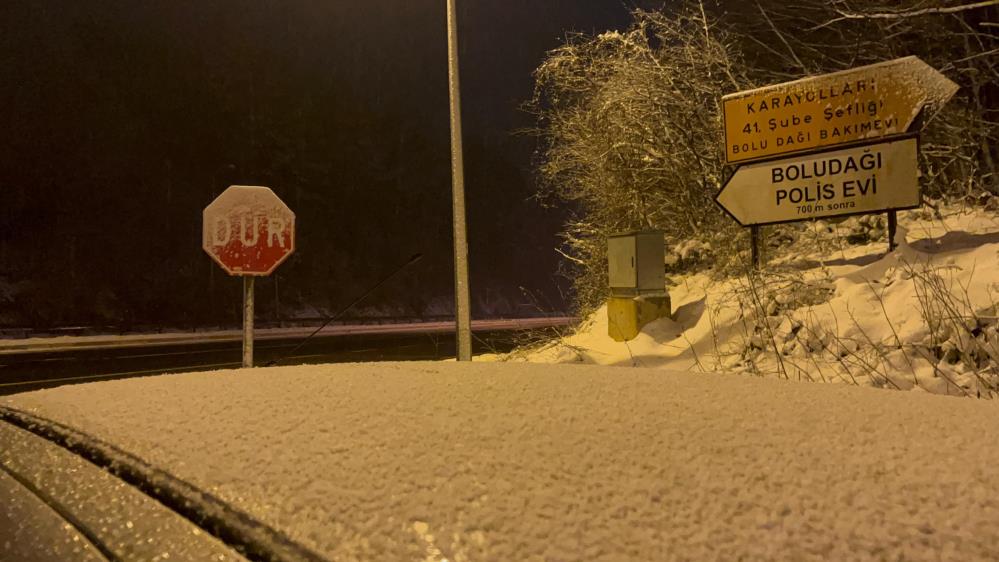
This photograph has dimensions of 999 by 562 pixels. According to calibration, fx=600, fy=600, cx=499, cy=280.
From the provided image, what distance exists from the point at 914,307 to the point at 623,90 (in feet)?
23.9

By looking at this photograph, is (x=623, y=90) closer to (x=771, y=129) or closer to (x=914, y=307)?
(x=771, y=129)

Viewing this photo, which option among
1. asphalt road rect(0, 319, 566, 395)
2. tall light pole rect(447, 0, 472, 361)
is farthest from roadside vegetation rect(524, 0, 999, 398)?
asphalt road rect(0, 319, 566, 395)

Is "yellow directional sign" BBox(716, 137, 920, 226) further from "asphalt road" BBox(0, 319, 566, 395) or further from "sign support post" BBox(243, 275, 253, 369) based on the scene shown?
"sign support post" BBox(243, 275, 253, 369)

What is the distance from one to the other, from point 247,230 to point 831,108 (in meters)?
7.43

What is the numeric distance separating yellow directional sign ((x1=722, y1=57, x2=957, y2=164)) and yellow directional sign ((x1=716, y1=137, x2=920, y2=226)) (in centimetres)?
19

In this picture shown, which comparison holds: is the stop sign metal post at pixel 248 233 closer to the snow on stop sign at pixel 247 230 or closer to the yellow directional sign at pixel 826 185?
the snow on stop sign at pixel 247 230

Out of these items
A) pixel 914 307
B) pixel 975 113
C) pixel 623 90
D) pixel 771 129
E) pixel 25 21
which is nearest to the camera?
pixel 914 307

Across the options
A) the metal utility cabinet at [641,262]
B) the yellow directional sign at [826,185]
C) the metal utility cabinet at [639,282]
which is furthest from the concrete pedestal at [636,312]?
the yellow directional sign at [826,185]

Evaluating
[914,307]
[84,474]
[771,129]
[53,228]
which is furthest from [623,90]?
[53,228]

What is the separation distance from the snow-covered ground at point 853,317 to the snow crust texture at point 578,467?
3780 millimetres

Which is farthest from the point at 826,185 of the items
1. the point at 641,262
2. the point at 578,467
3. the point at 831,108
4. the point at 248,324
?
the point at 578,467

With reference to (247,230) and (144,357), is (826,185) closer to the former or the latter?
(247,230)

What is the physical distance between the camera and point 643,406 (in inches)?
79.1

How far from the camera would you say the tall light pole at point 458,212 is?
8836mm
